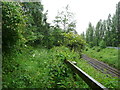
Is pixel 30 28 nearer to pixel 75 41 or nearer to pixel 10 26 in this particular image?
pixel 75 41

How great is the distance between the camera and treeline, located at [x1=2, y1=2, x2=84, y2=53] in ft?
14.2

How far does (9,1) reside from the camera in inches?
176

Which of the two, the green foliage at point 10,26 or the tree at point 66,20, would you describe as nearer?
the green foliage at point 10,26

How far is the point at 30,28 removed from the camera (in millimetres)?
10539

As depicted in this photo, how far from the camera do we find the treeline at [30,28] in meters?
4.32

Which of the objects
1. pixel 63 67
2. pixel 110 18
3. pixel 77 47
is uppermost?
pixel 110 18

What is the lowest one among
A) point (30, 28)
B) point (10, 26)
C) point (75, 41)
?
point (75, 41)

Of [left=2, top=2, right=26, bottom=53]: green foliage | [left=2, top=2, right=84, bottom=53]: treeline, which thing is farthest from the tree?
[left=2, top=2, right=26, bottom=53]: green foliage

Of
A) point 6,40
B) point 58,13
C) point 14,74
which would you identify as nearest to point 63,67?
point 14,74

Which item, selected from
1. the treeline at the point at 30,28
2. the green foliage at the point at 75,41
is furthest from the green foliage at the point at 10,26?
the green foliage at the point at 75,41

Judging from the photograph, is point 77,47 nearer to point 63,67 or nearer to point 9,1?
point 63,67

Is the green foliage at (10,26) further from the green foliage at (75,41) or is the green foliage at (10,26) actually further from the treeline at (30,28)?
the green foliage at (75,41)

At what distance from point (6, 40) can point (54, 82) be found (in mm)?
2576

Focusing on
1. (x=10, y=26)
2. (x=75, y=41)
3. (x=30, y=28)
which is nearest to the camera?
(x=10, y=26)
